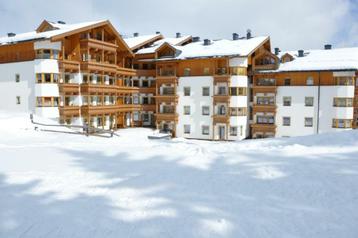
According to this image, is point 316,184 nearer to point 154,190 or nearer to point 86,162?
point 154,190

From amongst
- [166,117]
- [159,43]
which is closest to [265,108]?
[166,117]

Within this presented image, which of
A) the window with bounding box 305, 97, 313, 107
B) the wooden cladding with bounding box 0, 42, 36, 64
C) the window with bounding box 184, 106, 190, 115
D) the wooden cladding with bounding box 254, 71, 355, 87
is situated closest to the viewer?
the wooden cladding with bounding box 0, 42, 36, 64

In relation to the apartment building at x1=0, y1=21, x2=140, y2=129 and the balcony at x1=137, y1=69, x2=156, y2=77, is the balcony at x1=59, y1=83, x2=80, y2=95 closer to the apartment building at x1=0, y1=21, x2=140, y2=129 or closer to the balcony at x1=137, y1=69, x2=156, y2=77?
the apartment building at x1=0, y1=21, x2=140, y2=129

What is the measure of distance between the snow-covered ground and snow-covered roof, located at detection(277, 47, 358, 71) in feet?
80.9

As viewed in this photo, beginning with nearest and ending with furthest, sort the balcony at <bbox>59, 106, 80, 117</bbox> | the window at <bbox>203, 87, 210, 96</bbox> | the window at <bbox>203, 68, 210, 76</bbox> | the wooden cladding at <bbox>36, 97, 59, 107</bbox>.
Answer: the wooden cladding at <bbox>36, 97, 59, 107</bbox>, the balcony at <bbox>59, 106, 80, 117</bbox>, the window at <bbox>203, 68, 210, 76</bbox>, the window at <bbox>203, 87, 210, 96</bbox>

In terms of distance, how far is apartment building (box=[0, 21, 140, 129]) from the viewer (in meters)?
30.9

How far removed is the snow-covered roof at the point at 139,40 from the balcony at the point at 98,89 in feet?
26.1

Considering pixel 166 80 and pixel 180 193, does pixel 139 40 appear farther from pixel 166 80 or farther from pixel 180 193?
→ pixel 180 193

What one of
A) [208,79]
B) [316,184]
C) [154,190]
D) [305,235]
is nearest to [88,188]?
[154,190]

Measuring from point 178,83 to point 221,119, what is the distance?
7.47 meters

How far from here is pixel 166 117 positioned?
1608 inches

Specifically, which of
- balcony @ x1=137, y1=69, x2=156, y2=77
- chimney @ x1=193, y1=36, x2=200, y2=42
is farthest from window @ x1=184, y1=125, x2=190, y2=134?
chimney @ x1=193, y1=36, x2=200, y2=42

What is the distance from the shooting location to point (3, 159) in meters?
12.1

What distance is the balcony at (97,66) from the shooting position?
1324 inches
